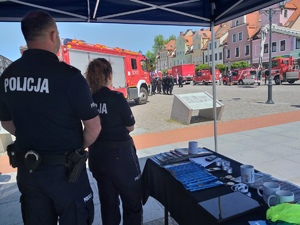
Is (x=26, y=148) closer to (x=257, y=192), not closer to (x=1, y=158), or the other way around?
(x=257, y=192)

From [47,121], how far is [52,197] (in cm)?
49

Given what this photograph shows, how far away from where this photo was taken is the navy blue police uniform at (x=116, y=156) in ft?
7.01

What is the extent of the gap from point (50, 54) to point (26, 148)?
646mm

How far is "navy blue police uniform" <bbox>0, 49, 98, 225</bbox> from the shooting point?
1.52 metres

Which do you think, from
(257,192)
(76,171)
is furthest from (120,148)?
(257,192)

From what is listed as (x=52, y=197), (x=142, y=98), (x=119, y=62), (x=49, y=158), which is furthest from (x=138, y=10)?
(x=142, y=98)

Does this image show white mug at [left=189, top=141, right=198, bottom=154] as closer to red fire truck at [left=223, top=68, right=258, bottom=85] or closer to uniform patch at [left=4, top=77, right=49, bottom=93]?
uniform patch at [left=4, top=77, right=49, bottom=93]

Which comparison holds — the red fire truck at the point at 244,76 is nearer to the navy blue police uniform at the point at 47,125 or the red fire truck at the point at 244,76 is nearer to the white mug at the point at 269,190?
the white mug at the point at 269,190

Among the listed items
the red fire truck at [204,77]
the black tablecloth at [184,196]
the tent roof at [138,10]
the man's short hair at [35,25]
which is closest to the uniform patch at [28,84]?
the man's short hair at [35,25]

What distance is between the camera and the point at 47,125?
1.56m

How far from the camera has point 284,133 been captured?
21.2ft

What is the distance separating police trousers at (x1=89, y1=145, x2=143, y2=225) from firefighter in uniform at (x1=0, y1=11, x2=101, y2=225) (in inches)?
19.7

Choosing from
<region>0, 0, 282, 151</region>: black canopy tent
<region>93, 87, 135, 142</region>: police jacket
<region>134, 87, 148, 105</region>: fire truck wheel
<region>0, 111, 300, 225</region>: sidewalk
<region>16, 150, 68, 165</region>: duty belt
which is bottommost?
<region>0, 111, 300, 225</region>: sidewalk

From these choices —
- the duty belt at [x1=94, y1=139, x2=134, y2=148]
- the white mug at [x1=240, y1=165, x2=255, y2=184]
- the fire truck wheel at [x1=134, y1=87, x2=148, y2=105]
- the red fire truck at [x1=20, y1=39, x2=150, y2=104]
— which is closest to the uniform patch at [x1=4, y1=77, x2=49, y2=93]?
the duty belt at [x1=94, y1=139, x2=134, y2=148]
